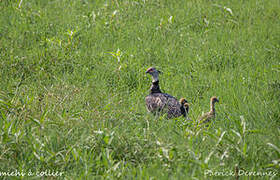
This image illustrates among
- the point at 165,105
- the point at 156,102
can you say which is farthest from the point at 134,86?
the point at 165,105

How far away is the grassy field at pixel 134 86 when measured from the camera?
4.05 metres

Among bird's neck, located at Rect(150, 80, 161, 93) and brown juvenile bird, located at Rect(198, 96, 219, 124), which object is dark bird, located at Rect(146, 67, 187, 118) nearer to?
bird's neck, located at Rect(150, 80, 161, 93)

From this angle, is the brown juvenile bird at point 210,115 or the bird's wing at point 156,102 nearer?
the brown juvenile bird at point 210,115

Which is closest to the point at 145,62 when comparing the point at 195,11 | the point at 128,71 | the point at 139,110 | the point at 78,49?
the point at 128,71

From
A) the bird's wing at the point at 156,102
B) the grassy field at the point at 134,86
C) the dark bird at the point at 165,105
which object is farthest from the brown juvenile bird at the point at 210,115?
the bird's wing at the point at 156,102

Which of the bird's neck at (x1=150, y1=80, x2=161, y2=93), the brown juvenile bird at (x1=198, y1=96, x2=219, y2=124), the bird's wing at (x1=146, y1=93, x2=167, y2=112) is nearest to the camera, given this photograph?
the brown juvenile bird at (x1=198, y1=96, x2=219, y2=124)

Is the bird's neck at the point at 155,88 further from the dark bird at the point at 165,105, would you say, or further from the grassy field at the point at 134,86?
the grassy field at the point at 134,86

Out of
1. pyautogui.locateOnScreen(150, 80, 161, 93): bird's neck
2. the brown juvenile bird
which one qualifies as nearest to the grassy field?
the brown juvenile bird

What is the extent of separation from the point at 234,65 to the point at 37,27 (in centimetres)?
503

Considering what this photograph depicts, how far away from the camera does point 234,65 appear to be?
789 centimetres

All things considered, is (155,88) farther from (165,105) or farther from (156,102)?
(165,105)

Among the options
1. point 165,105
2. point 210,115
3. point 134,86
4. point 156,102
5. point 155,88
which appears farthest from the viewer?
point 134,86

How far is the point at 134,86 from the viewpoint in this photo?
297 inches

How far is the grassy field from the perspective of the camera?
4.05 metres
